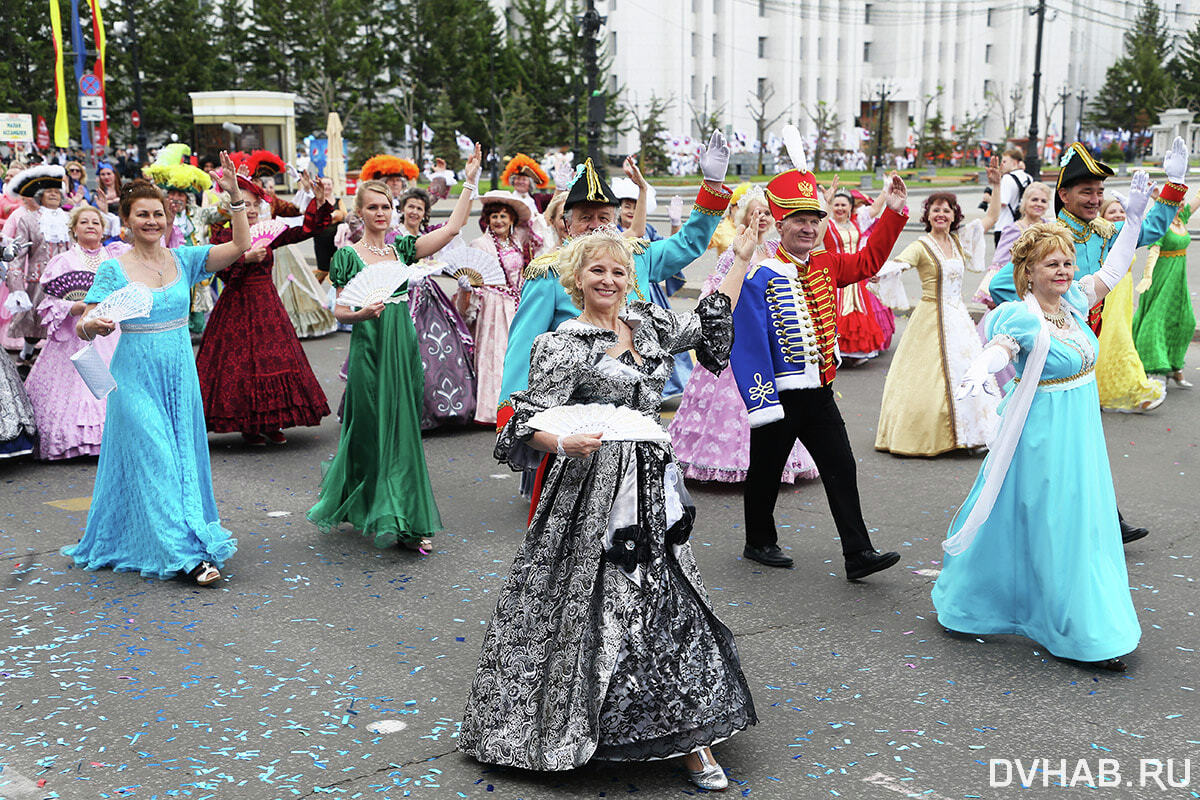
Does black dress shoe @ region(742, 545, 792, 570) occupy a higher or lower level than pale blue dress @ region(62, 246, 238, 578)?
lower

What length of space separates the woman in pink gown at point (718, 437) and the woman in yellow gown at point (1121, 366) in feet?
10.4

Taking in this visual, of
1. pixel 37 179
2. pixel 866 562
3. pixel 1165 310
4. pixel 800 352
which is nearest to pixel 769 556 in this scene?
pixel 866 562

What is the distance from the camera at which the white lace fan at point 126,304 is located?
19.0 ft

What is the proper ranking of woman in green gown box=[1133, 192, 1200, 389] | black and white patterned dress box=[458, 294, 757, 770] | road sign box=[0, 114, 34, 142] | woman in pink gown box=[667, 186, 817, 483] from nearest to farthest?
1. black and white patterned dress box=[458, 294, 757, 770]
2. woman in pink gown box=[667, 186, 817, 483]
3. woman in green gown box=[1133, 192, 1200, 389]
4. road sign box=[0, 114, 34, 142]

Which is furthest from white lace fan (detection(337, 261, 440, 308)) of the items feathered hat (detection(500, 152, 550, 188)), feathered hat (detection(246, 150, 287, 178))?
feathered hat (detection(500, 152, 550, 188))

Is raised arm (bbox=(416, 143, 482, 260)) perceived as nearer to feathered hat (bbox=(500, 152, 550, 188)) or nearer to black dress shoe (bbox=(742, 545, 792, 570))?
black dress shoe (bbox=(742, 545, 792, 570))

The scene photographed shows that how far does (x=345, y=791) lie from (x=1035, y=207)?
6.77m

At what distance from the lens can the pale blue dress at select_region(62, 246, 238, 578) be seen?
5938mm

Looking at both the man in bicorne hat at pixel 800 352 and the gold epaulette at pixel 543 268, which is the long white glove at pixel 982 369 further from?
the gold epaulette at pixel 543 268

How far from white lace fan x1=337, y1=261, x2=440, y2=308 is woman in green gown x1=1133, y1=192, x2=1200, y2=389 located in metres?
6.78

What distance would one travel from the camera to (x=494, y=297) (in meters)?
10.1

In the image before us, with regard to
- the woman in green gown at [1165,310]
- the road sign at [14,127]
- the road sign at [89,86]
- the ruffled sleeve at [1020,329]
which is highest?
the road sign at [89,86]

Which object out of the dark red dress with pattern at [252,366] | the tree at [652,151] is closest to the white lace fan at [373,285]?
the dark red dress with pattern at [252,366]

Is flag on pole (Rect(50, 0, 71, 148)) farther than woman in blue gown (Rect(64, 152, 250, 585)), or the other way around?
flag on pole (Rect(50, 0, 71, 148))
